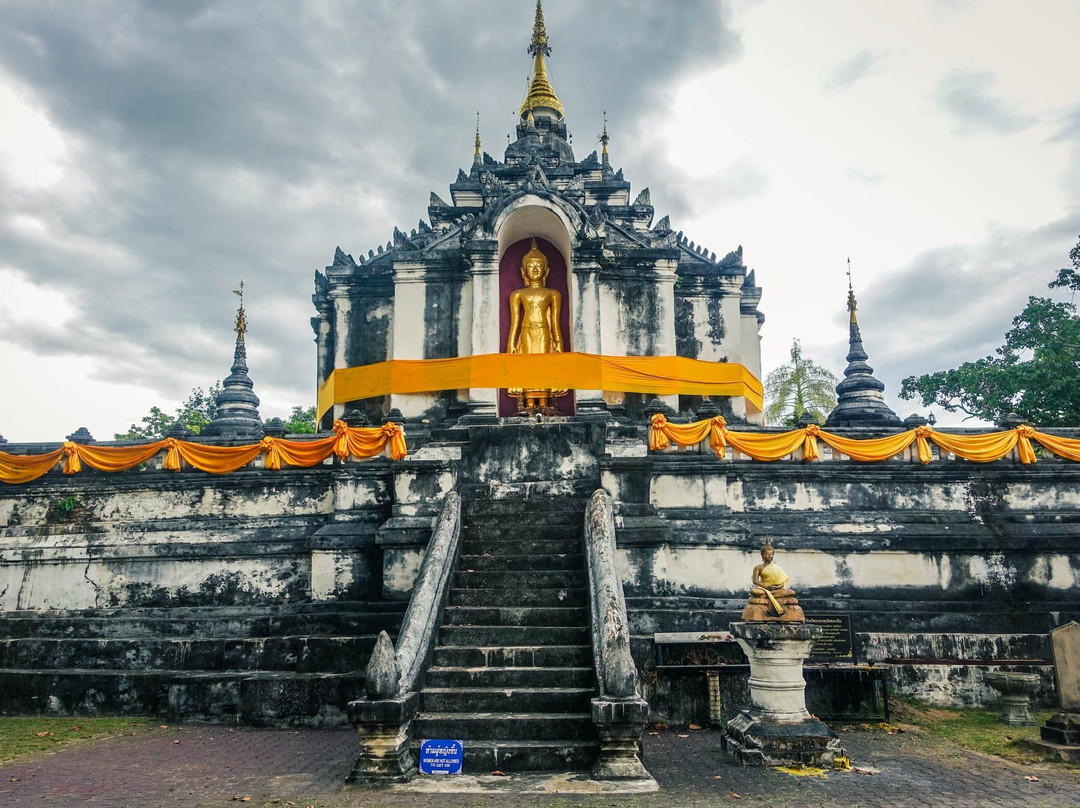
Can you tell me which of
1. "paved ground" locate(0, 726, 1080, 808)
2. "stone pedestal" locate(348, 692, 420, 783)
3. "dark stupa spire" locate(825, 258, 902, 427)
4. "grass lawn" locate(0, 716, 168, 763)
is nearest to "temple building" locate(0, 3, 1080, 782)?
"stone pedestal" locate(348, 692, 420, 783)

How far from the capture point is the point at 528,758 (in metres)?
9.16

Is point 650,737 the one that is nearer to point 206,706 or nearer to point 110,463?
point 206,706

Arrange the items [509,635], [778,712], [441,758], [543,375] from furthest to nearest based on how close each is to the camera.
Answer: [543,375]
[509,635]
[778,712]
[441,758]

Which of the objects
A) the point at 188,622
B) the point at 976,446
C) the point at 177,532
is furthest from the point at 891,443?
the point at 177,532

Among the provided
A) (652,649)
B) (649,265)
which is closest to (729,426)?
(649,265)

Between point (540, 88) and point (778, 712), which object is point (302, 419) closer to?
point (540, 88)

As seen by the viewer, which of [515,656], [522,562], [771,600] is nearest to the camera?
[771,600]

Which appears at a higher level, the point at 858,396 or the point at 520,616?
the point at 858,396

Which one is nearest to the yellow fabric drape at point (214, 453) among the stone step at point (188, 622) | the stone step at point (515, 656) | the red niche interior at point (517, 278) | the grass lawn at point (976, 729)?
the stone step at point (188, 622)

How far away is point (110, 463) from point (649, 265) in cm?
1229

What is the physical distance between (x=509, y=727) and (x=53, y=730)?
7.61 metres

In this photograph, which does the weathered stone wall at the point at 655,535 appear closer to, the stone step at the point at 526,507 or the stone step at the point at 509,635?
the stone step at the point at 526,507

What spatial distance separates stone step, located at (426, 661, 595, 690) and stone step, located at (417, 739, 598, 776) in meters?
1.11

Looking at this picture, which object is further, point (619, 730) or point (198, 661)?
point (198, 661)
